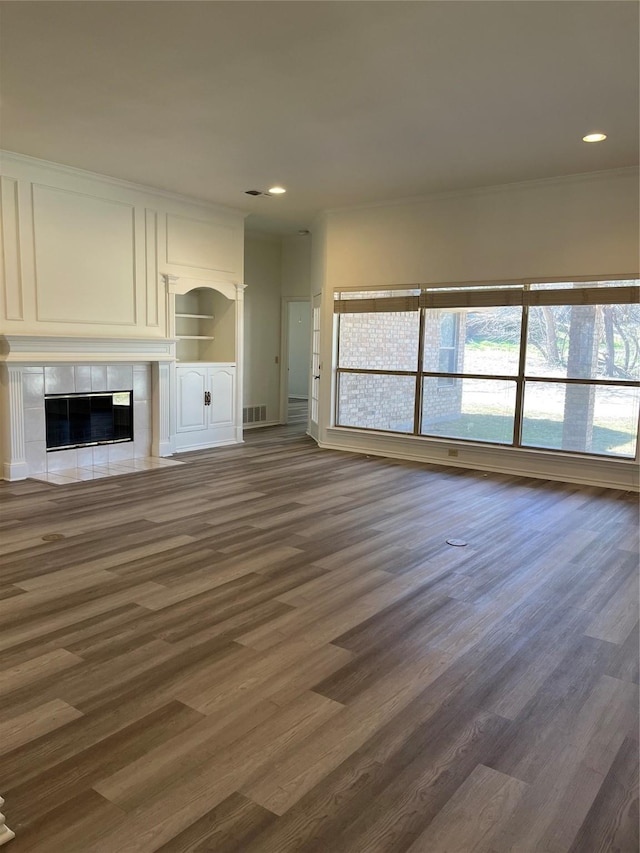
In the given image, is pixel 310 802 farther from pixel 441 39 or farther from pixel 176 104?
pixel 176 104

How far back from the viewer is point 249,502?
Answer: 518 centimetres

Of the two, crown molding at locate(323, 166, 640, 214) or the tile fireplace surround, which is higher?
crown molding at locate(323, 166, 640, 214)

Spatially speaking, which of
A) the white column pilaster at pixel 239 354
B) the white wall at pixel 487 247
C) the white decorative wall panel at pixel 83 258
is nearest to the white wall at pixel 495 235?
the white wall at pixel 487 247

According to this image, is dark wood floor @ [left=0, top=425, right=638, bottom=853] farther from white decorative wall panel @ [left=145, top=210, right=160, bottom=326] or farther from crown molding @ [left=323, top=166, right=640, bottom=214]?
crown molding @ [left=323, top=166, right=640, bottom=214]

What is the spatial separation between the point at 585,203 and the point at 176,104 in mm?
3931

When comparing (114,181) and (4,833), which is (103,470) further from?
(4,833)

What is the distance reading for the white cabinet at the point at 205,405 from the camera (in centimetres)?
743

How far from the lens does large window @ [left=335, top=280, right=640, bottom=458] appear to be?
19.6ft

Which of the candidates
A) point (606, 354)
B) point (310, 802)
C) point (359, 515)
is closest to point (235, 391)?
point (359, 515)

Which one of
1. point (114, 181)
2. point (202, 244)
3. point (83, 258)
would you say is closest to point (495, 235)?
point (202, 244)

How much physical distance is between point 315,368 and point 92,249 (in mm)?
3343

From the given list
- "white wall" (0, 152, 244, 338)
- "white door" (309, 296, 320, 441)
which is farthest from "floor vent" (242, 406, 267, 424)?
"white wall" (0, 152, 244, 338)

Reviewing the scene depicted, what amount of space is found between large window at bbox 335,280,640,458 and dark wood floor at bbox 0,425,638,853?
1.70 metres

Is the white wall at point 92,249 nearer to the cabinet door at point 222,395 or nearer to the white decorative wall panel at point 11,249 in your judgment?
the white decorative wall panel at point 11,249
